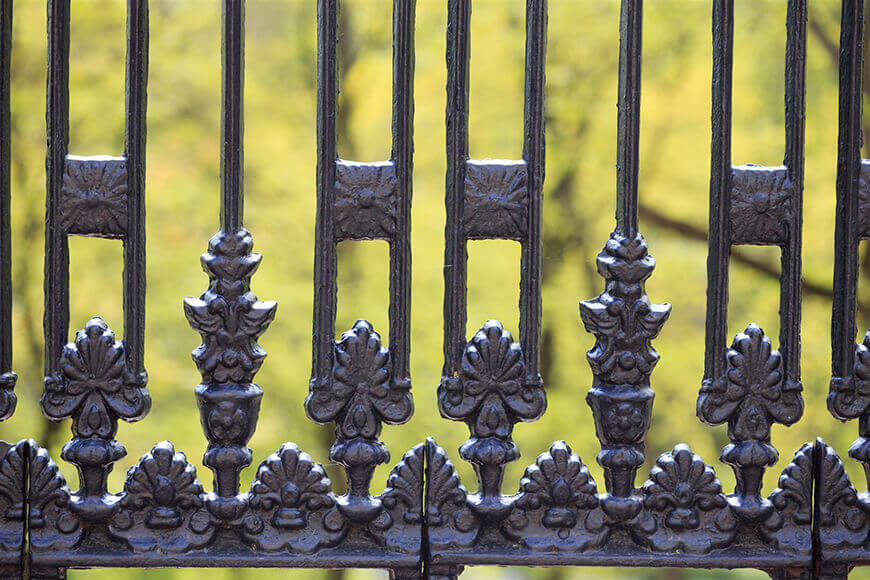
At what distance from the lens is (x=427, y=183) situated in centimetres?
349

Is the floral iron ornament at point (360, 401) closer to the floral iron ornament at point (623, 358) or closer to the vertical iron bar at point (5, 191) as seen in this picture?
the floral iron ornament at point (623, 358)

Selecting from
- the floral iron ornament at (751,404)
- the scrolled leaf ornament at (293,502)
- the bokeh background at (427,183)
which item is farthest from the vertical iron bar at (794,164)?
the bokeh background at (427,183)

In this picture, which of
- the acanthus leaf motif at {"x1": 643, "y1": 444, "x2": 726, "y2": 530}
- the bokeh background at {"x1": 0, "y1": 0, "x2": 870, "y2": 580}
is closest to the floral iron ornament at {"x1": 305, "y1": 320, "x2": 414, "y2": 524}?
the acanthus leaf motif at {"x1": 643, "y1": 444, "x2": 726, "y2": 530}

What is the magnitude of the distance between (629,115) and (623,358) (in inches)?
9.9

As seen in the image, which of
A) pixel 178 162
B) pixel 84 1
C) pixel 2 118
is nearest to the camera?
pixel 2 118

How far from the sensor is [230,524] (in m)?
1.07

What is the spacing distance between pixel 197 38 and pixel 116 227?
2685 millimetres

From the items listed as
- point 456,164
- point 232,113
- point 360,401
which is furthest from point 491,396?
point 232,113

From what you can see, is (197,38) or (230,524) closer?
(230,524)

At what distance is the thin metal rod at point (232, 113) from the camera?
1.04m

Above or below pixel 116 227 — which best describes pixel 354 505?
below

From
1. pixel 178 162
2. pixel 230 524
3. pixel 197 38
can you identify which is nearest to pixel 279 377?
pixel 178 162

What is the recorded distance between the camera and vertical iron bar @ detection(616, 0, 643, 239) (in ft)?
3.43

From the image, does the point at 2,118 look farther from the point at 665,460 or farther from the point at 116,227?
the point at 665,460
